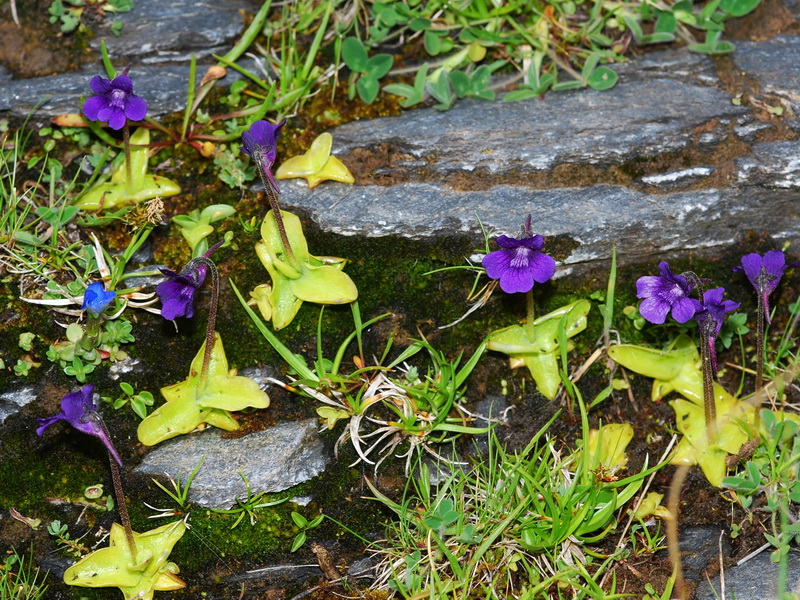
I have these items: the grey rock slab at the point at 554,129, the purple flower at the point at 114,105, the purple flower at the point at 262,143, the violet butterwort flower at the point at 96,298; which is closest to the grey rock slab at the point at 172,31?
the purple flower at the point at 114,105

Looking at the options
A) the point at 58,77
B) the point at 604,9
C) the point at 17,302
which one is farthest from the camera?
the point at 604,9

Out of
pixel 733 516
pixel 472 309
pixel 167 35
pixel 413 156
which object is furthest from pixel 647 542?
pixel 167 35

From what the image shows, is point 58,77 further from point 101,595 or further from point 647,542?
point 647,542

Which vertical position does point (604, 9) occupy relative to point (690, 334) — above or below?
above

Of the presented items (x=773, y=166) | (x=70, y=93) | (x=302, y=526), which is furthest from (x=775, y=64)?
(x=70, y=93)

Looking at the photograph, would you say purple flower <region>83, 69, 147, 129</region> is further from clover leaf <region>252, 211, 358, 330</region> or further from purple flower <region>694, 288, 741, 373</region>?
purple flower <region>694, 288, 741, 373</region>

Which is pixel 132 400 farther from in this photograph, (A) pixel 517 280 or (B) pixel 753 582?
(B) pixel 753 582

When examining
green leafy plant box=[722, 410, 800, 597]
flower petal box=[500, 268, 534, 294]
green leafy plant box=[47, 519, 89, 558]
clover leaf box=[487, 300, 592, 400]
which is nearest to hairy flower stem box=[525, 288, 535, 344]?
clover leaf box=[487, 300, 592, 400]
